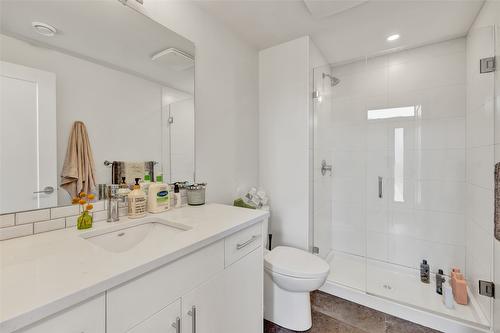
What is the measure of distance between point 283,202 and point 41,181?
1.70 m

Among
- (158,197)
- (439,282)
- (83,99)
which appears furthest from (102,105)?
(439,282)

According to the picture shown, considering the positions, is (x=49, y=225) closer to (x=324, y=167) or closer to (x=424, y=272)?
(x=324, y=167)

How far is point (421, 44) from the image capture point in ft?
6.74

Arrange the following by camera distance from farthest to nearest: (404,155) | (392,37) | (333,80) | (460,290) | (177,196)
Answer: (333,80) → (404,155) → (392,37) → (460,290) → (177,196)

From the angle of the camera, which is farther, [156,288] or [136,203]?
[136,203]

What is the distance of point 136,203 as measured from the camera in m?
1.12

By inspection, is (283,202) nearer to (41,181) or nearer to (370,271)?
(370,271)

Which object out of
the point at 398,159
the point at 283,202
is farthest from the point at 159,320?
the point at 398,159

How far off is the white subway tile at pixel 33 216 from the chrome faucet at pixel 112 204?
0.21 metres

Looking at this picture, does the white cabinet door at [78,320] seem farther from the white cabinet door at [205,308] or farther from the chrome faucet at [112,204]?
the chrome faucet at [112,204]

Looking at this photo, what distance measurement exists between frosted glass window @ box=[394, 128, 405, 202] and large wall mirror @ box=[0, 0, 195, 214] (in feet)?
6.83

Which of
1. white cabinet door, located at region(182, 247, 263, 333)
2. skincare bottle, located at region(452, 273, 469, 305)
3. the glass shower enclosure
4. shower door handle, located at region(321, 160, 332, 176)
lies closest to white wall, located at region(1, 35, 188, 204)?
white cabinet door, located at region(182, 247, 263, 333)

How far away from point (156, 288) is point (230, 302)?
45 centimetres

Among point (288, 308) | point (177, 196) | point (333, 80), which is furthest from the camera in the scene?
point (333, 80)
